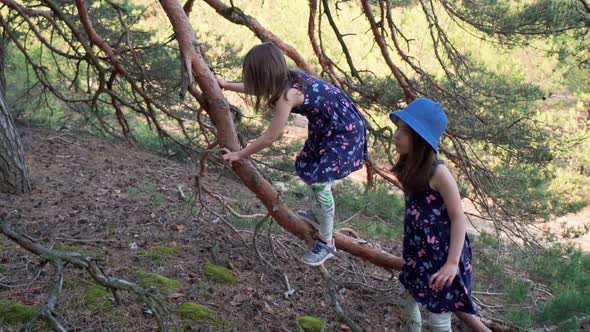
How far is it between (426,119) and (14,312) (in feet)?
7.14

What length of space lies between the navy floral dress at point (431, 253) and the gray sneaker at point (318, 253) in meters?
0.49

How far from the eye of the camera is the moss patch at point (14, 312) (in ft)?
9.58

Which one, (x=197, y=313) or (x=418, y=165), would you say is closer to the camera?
(x=418, y=165)

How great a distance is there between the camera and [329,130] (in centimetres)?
317

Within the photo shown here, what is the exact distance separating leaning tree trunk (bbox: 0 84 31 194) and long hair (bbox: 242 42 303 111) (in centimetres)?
275

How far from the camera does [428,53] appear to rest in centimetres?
987

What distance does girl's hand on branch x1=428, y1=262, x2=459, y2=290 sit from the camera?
2689 mm

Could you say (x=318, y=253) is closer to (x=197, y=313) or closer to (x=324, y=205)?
(x=324, y=205)

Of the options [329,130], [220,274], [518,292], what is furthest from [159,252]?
[518,292]

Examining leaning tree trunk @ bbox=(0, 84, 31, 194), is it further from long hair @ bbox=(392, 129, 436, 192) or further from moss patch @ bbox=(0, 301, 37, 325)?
long hair @ bbox=(392, 129, 436, 192)

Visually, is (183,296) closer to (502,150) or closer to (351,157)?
(351,157)

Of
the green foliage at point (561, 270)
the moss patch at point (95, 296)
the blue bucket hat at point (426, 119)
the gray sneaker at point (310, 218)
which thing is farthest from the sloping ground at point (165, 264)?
the blue bucket hat at point (426, 119)

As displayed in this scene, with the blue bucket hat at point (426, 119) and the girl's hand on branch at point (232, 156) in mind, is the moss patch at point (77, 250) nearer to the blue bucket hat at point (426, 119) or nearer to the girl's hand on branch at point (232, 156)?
the girl's hand on branch at point (232, 156)

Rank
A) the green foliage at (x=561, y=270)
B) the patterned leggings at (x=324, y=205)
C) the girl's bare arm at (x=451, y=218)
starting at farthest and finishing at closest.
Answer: the green foliage at (x=561, y=270) < the patterned leggings at (x=324, y=205) < the girl's bare arm at (x=451, y=218)
